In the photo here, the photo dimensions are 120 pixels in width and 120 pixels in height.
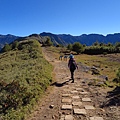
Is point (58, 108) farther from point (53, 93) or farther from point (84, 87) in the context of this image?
point (84, 87)

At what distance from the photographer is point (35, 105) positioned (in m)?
7.86

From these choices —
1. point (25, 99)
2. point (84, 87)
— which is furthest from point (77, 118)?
point (84, 87)

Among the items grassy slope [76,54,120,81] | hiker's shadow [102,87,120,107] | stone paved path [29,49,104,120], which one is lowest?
grassy slope [76,54,120,81]

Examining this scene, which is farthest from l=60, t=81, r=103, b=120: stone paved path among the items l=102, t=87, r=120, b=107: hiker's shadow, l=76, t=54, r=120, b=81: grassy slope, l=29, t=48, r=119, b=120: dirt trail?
l=76, t=54, r=120, b=81: grassy slope

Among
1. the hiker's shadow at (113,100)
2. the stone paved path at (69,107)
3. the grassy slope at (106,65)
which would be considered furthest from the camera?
the grassy slope at (106,65)

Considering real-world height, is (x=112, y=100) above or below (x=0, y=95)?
below

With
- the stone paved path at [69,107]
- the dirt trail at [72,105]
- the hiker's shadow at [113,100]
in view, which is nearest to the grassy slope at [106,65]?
the dirt trail at [72,105]

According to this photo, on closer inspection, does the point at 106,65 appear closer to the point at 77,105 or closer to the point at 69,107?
the point at 77,105

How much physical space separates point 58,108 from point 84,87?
3.93 m

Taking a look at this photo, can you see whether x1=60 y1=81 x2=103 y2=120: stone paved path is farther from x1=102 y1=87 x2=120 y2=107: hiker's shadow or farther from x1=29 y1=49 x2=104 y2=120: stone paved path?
x1=102 y1=87 x2=120 y2=107: hiker's shadow

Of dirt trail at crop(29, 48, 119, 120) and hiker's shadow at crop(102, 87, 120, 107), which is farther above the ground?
hiker's shadow at crop(102, 87, 120, 107)

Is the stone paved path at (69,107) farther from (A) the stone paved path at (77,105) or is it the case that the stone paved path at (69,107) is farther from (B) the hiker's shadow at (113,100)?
(B) the hiker's shadow at (113,100)

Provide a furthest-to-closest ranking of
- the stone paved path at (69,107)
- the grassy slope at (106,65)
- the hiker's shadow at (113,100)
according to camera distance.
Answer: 1. the grassy slope at (106,65)
2. the hiker's shadow at (113,100)
3. the stone paved path at (69,107)

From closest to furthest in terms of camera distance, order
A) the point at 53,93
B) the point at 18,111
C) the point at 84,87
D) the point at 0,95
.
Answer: the point at 18,111, the point at 0,95, the point at 53,93, the point at 84,87
